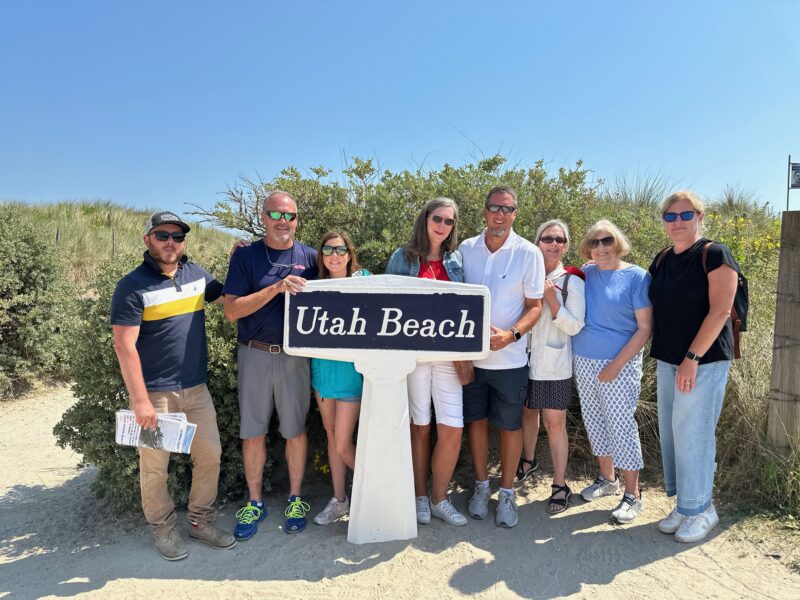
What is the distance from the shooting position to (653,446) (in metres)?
4.81

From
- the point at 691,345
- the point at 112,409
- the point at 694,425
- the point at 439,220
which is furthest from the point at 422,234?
the point at 112,409

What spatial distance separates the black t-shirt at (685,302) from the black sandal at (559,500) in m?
1.23

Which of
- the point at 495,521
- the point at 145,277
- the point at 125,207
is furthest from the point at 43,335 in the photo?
the point at 125,207

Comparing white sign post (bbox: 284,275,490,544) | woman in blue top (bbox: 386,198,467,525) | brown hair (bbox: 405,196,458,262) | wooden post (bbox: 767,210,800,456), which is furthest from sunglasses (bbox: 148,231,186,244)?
wooden post (bbox: 767,210,800,456)

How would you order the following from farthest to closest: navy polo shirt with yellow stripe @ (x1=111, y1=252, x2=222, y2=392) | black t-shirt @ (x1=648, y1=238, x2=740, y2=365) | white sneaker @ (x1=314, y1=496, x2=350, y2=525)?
white sneaker @ (x1=314, y1=496, x2=350, y2=525)
black t-shirt @ (x1=648, y1=238, x2=740, y2=365)
navy polo shirt with yellow stripe @ (x1=111, y1=252, x2=222, y2=392)

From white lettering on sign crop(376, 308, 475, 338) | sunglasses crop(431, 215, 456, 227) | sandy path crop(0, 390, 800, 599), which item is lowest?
sandy path crop(0, 390, 800, 599)

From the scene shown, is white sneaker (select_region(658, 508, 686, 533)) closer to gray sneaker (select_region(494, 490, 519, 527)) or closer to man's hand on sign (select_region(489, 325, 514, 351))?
gray sneaker (select_region(494, 490, 519, 527))

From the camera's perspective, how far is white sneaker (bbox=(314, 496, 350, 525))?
380 cm

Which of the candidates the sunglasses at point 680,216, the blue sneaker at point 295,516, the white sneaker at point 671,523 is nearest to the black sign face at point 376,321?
the blue sneaker at point 295,516

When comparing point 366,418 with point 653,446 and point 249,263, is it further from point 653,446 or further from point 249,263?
point 653,446

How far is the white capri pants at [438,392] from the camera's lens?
3.56 m

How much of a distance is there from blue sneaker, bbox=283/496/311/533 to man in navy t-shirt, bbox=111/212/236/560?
15.0 inches

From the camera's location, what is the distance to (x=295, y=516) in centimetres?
372

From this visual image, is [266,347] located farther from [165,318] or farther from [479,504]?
[479,504]
